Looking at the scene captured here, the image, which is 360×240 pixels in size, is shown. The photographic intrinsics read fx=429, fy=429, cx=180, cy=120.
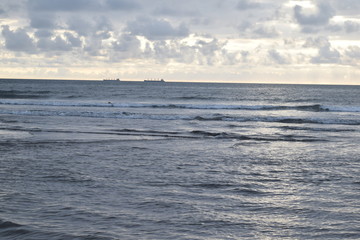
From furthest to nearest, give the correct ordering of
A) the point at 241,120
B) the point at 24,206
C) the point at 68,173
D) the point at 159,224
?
the point at 241,120 < the point at 68,173 < the point at 24,206 < the point at 159,224

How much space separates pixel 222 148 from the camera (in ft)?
58.5

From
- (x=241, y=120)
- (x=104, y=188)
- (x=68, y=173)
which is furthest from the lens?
(x=241, y=120)

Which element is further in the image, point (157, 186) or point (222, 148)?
point (222, 148)

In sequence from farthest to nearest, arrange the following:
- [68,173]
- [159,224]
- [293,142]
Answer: [293,142]
[68,173]
[159,224]

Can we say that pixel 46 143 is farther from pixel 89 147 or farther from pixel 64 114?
pixel 64 114

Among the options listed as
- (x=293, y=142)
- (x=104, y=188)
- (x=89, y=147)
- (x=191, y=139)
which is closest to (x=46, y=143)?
(x=89, y=147)

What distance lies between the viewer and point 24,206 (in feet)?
28.0

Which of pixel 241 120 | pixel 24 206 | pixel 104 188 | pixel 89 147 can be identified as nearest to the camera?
pixel 24 206

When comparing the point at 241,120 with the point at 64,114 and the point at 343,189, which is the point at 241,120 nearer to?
the point at 64,114

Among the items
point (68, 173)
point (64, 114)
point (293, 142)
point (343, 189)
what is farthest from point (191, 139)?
point (64, 114)

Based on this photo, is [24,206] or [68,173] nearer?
[24,206]

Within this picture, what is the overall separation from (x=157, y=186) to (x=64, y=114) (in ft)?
93.3

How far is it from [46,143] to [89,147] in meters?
2.23

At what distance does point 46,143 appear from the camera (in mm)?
18203
